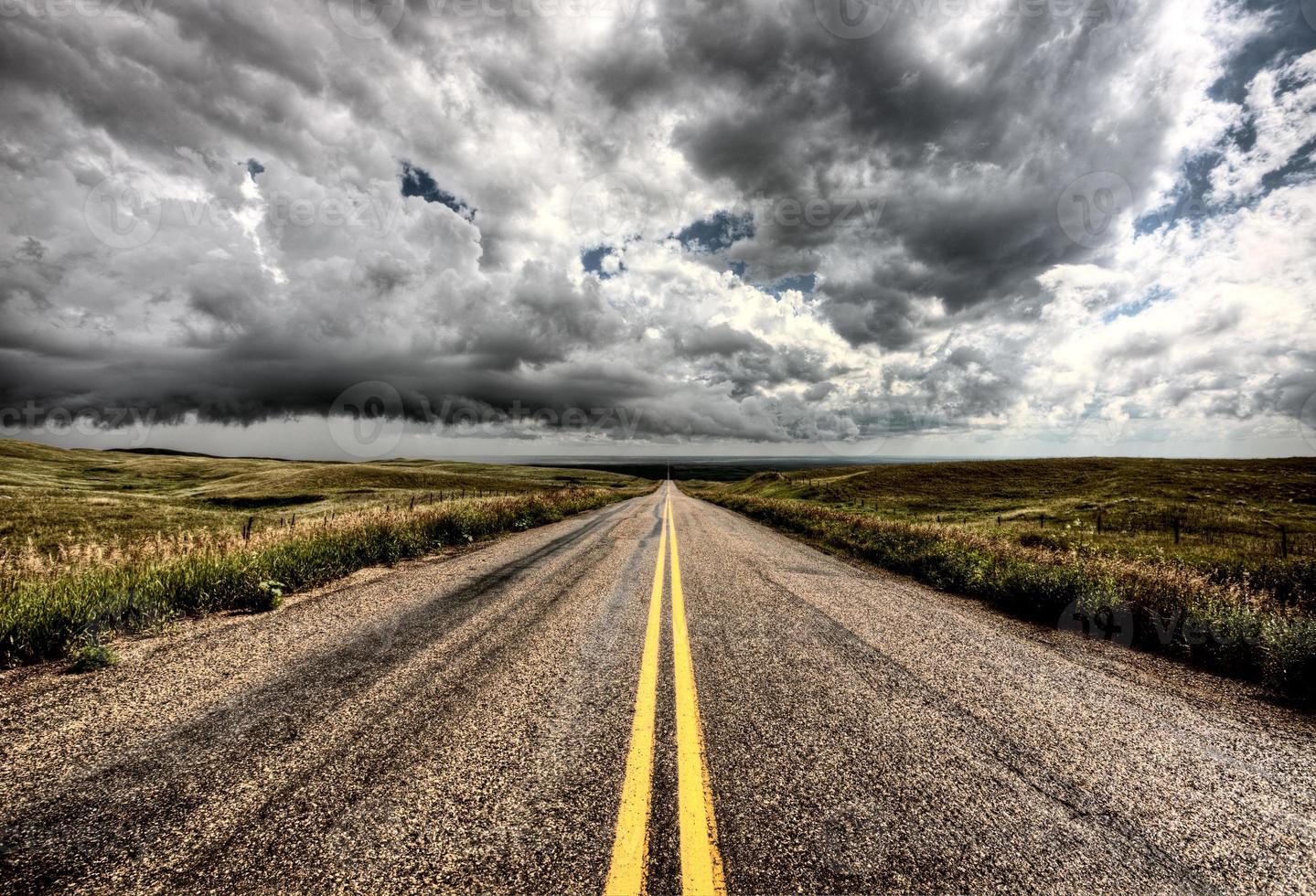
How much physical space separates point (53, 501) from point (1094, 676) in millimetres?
50180

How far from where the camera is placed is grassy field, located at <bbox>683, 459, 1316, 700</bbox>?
5.97 metres

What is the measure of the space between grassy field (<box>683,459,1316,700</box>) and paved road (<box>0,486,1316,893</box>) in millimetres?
1192

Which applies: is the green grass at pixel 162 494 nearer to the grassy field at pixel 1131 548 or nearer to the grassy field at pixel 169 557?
the grassy field at pixel 169 557

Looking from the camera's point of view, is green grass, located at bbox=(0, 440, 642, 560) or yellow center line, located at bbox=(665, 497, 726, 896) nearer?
yellow center line, located at bbox=(665, 497, 726, 896)

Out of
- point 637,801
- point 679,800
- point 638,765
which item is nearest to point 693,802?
point 679,800

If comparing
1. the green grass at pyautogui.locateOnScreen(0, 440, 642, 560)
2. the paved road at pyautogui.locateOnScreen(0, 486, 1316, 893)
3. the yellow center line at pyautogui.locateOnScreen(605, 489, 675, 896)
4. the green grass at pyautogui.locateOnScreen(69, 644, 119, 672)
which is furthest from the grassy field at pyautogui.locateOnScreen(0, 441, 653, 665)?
the yellow center line at pyautogui.locateOnScreen(605, 489, 675, 896)

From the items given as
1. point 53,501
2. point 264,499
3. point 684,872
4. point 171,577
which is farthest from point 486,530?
point 264,499

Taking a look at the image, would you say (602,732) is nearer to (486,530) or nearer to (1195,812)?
(1195,812)

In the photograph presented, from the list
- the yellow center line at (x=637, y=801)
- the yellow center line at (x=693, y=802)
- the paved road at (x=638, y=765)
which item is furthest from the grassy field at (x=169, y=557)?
the yellow center line at (x=693, y=802)

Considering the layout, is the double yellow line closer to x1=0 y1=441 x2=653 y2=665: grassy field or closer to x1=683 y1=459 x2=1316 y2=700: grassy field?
x1=0 y1=441 x2=653 y2=665: grassy field

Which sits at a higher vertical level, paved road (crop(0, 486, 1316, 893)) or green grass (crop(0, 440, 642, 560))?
paved road (crop(0, 486, 1316, 893))

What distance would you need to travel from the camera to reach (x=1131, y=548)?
17.9m

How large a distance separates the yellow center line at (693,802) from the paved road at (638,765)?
0.02m

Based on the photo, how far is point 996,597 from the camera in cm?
814
